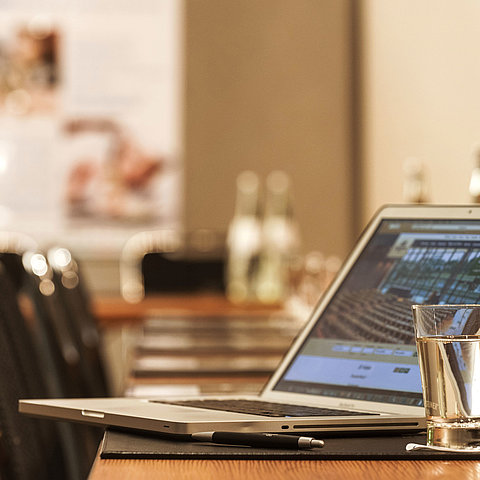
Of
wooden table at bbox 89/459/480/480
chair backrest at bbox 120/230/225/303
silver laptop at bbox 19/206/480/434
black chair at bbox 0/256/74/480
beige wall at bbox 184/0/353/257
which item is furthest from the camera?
beige wall at bbox 184/0/353/257

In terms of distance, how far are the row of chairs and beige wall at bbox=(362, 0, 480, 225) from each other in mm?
1147

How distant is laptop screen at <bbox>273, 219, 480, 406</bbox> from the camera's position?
933mm

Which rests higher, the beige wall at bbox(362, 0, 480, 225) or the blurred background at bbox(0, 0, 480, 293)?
the blurred background at bbox(0, 0, 480, 293)

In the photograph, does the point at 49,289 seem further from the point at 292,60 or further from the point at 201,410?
the point at 292,60

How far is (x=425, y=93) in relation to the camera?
3369 millimetres

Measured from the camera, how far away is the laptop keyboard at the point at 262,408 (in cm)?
89

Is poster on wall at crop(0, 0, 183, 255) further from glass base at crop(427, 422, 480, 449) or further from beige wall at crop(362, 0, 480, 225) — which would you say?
glass base at crop(427, 422, 480, 449)

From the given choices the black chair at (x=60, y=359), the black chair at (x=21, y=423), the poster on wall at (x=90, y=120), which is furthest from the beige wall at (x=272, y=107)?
the black chair at (x=21, y=423)

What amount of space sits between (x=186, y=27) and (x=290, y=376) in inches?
203

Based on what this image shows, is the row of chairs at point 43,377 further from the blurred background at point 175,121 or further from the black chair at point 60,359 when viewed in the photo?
the blurred background at point 175,121

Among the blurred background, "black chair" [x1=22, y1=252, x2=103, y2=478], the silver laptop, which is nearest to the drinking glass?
the silver laptop

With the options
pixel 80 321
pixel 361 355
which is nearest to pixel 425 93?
pixel 80 321

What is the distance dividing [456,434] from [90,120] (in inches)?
218

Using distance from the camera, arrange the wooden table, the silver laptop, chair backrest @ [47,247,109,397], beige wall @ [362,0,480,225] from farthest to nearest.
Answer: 1. beige wall @ [362,0,480,225]
2. chair backrest @ [47,247,109,397]
3. the silver laptop
4. the wooden table
